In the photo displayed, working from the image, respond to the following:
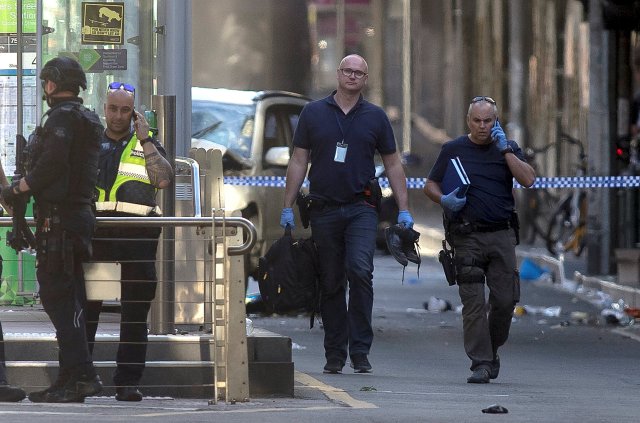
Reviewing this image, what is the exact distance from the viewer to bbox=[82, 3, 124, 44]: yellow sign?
11.9 meters

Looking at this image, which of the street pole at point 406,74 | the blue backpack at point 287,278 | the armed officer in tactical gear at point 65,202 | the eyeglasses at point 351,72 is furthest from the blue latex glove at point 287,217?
the street pole at point 406,74

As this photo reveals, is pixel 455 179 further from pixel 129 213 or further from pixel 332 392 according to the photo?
pixel 129 213

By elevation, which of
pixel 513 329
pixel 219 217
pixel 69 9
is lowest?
pixel 513 329

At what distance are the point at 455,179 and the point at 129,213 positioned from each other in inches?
98.0

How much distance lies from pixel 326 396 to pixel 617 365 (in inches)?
137

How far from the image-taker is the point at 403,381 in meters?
11.5

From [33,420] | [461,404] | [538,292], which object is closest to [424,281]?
[538,292]

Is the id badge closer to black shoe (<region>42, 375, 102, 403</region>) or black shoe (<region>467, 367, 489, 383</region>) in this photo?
black shoe (<region>467, 367, 489, 383</region>)

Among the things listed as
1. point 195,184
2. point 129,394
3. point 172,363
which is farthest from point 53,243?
point 195,184

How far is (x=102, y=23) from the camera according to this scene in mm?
11992

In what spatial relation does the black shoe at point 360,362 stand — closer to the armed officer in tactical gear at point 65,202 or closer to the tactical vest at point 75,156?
the armed officer in tactical gear at point 65,202

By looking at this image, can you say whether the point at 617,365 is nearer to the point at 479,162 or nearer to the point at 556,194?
the point at 479,162

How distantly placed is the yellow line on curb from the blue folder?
1476 mm

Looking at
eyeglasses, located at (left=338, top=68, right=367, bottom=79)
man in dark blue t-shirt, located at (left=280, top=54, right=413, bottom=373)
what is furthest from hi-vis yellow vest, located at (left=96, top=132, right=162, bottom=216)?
eyeglasses, located at (left=338, top=68, right=367, bottom=79)
